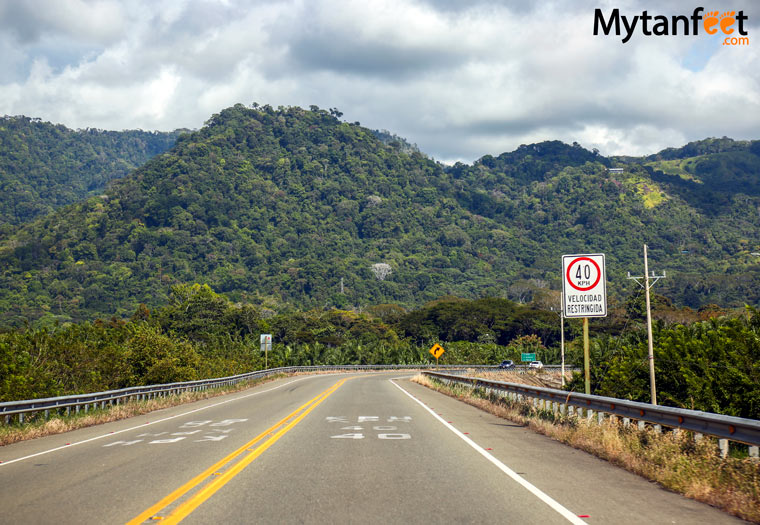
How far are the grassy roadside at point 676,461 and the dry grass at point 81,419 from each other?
1169 cm

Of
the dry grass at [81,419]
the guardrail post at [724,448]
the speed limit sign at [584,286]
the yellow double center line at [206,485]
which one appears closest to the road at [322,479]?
the yellow double center line at [206,485]

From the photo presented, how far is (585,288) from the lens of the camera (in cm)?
1772

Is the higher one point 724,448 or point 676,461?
point 724,448

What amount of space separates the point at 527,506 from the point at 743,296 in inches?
7800

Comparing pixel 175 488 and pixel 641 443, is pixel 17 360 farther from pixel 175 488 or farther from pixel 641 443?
pixel 641 443

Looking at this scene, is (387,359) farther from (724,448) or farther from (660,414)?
(724,448)

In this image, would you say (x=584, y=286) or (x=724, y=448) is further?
(x=584, y=286)

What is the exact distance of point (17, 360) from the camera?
76.7 ft

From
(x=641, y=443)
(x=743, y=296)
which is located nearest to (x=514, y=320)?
(x=743, y=296)

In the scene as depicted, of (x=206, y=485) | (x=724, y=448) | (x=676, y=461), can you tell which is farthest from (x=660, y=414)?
(x=206, y=485)

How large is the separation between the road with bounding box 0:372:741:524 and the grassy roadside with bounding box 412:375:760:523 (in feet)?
0.90

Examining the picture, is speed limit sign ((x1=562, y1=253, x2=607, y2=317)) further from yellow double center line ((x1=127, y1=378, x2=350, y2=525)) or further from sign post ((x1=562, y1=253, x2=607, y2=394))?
yellow double center line ((x1=127, y1=378, x2=350, y2=525))

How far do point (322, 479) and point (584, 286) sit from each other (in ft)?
33.3

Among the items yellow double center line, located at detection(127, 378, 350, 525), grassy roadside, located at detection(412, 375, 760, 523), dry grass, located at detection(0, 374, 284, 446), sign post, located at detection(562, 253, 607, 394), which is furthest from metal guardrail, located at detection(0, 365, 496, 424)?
sign post, located at detection(562, 253, 607, 394)
